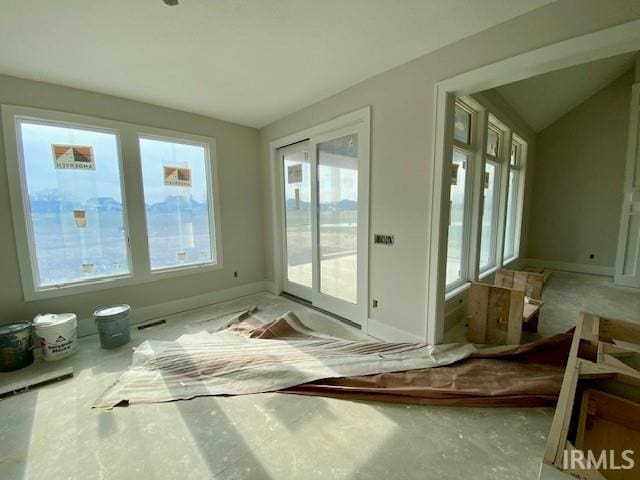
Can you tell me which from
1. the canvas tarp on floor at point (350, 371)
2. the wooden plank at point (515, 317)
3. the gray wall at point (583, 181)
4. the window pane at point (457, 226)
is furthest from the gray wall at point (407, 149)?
the gray wall at point (583, 181)

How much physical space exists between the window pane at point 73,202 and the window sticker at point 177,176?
0.51 metres

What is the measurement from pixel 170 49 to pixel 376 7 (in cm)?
159

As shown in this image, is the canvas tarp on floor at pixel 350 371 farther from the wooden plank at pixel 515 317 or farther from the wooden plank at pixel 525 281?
the wooden plank at pixel 525 281

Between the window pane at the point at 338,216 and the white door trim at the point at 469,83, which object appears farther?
the window pane at the point at 338,216

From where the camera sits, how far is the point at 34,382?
2.00 metres

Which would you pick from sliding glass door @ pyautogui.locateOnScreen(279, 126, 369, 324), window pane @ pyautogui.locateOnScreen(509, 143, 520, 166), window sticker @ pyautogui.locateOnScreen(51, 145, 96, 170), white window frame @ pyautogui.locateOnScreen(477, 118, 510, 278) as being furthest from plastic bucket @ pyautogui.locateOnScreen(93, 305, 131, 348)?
window pane @ pyautogui.locateOnScreen(509, 143, 520, 166)

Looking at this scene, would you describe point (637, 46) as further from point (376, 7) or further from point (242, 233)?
point (242, 233)

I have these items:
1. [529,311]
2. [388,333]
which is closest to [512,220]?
[529,311]

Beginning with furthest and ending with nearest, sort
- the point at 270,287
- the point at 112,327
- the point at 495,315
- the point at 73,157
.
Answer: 1. the point at 270,287
2. the point at 73,157
3. the point at 112,327
4. the point at 495,315

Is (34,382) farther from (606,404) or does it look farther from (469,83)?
(469,83)

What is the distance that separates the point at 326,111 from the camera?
9.84ft

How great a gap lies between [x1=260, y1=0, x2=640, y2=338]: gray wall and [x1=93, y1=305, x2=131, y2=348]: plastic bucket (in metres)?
2.56

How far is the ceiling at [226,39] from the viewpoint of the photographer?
1.62 m

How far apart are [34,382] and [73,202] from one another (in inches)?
67.5
